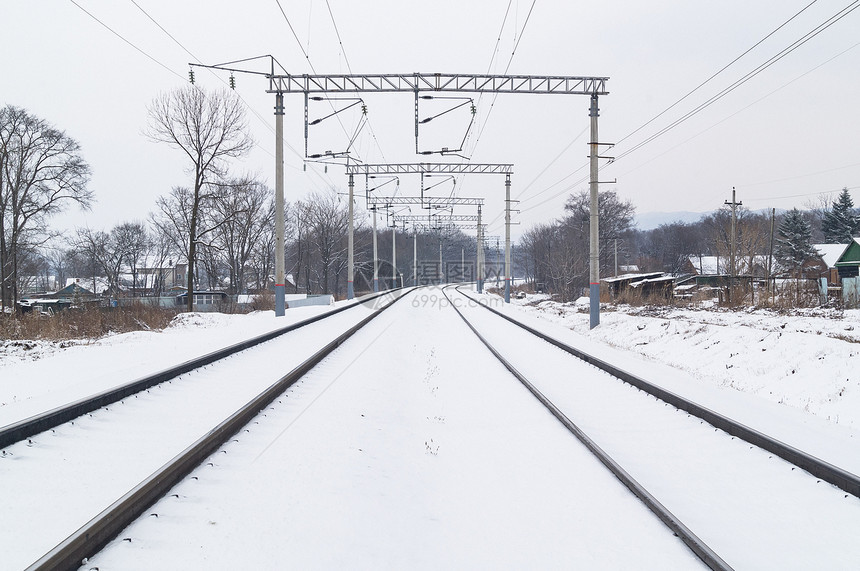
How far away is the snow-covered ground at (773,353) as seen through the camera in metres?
8.64

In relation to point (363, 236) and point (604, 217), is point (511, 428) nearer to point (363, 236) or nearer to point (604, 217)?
point (604, 217)

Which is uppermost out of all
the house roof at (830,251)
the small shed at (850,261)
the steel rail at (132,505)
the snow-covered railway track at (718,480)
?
the house roof at (830,251)

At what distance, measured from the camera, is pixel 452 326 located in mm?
20391

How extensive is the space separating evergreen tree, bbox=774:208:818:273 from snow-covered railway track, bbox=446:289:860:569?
6258 centimetres

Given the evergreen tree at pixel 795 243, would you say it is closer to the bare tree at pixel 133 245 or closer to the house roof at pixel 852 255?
the house roof at pixel 852 255

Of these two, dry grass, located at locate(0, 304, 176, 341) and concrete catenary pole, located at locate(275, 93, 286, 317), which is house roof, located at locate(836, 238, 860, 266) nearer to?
concrete catenary pole, located at locate(275, 93, 286, 317)

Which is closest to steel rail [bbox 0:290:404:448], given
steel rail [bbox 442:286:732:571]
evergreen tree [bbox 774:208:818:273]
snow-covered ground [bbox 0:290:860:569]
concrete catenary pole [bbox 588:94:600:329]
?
snow-covered ground [bbox 0:290:860:569]

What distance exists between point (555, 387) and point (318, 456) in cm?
501

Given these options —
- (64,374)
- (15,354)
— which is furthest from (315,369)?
(15,354)

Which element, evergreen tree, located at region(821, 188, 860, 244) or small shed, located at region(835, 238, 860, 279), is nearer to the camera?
small shed, located at region(835, 238, 860, 279)

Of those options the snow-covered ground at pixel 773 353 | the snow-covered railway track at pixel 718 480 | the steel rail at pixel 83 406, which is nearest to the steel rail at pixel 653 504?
the snow-covered railway track at pixel 718 480

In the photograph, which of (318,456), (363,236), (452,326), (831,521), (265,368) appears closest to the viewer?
(831,521)

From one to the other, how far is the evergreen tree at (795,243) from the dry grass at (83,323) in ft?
207

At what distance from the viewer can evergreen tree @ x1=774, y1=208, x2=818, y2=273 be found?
192 feet
